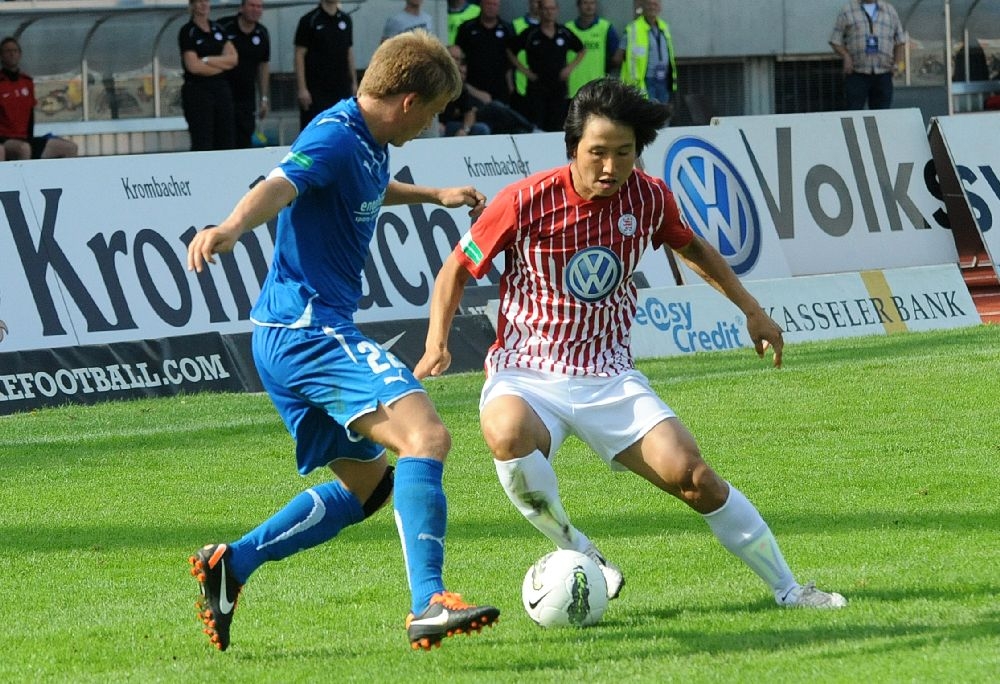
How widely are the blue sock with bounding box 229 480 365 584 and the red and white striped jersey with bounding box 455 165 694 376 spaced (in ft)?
2.59

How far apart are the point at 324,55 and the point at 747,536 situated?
11.4 m

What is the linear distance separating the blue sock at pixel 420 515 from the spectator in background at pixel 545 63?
1288 cm

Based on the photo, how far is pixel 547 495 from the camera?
5715mm

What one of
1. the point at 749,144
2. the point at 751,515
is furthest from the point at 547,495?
the point at 749,144

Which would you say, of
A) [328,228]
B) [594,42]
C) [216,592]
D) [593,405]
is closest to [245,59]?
[594,42]

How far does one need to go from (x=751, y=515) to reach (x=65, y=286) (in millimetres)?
7927

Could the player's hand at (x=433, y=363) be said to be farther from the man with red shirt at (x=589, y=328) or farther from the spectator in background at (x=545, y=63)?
the spectator in background at (x=545, y=63)

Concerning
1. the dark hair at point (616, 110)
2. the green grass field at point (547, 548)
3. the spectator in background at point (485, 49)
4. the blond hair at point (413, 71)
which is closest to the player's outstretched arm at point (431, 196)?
the dark hair at point (616, 110)

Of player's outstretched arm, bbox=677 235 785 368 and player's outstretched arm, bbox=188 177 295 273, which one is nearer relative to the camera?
player's outstretched arm, bbox=188 177 295 273

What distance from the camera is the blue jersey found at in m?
5.20

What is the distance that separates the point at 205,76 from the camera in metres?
15.4

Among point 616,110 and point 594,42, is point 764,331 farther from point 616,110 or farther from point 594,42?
point 594,42

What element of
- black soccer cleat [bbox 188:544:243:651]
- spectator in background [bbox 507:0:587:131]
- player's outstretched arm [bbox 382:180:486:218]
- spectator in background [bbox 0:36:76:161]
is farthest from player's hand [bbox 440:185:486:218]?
spectator in background [bbox 507:0:587:131]

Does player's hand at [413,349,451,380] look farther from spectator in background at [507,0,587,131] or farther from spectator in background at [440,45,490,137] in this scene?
spectator in background at [507,0,587,131]
